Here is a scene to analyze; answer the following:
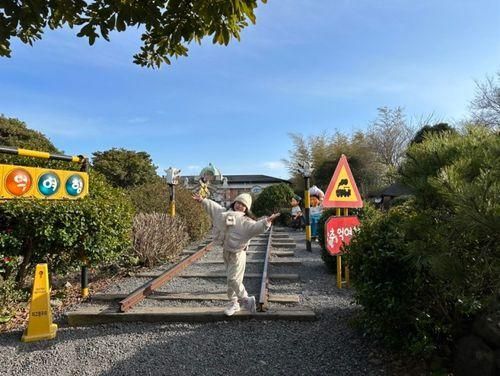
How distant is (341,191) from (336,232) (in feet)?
2.11

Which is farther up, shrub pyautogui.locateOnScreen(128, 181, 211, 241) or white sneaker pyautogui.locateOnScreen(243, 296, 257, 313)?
shrub pyautogui.locateOnScreen(128, 181, 211, 241)

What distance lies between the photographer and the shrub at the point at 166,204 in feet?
38.3

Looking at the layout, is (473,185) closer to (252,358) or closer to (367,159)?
(252,358)

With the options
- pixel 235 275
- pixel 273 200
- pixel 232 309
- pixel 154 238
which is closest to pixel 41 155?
pixel 235 275

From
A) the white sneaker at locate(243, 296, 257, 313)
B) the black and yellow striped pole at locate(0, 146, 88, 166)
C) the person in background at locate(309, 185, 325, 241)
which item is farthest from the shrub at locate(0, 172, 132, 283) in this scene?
the person in background at locate(309, 185, 325, 241)

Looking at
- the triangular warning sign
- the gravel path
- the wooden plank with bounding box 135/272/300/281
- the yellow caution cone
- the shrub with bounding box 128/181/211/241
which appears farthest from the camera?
the shrub with bounding box 128/181/211/241

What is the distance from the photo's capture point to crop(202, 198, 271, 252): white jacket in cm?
464

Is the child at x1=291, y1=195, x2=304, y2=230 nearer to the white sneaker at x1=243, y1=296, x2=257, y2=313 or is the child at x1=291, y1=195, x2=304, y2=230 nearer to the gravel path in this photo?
the gravel path

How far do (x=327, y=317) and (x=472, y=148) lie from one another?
284 cm

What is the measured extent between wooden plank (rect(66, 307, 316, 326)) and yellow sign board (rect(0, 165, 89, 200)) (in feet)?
5.35

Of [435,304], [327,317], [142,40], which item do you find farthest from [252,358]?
[142,40]

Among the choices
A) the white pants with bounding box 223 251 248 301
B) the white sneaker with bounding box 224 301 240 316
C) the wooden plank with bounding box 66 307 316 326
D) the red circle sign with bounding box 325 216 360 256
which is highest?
the red circle sign with bounding box 325 216 360 256

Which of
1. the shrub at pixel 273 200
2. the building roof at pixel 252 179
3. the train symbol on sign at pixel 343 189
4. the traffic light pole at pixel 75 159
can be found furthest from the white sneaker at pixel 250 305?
the building roof at pixel 252 179

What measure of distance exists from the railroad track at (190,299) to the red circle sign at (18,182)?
1670 mm
